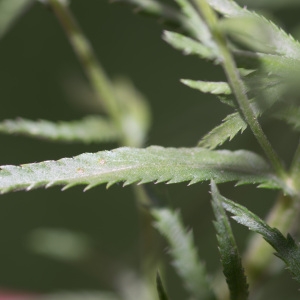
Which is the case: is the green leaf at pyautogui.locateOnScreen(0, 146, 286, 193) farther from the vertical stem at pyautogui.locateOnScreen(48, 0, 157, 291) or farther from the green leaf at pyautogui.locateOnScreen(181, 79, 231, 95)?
the vertical stem at pyautogui.locateOnScreen(48, 0, 157, 291)

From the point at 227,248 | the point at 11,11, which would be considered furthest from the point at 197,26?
the point at 11,11

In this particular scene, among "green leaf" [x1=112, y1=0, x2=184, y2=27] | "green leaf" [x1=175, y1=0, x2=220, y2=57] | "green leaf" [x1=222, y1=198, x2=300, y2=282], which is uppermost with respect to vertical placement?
"green leaf" [x1=112, y1=0, x2=184, y2=27]

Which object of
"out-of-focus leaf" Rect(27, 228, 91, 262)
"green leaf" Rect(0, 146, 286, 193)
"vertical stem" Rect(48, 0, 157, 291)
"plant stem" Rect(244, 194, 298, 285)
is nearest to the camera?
"green leaf" Rect(0, 146, 286, 193)

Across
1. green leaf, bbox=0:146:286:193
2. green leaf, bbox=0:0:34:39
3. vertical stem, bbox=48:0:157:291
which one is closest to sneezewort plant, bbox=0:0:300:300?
green leaf, bbox=0:146:286:193

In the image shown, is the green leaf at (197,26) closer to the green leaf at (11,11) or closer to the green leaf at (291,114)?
the green leaf at (291,114)

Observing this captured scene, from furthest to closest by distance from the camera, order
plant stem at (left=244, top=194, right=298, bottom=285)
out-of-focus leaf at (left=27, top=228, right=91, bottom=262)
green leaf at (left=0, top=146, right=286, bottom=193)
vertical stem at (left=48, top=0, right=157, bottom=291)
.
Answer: out-of-focus leaf at (left=27, top=228, right=91, bottom=262)
vertical stem at (left=48, top=0, right=157, bottom=291)
plant stem at (left=244, top=194, right=298, bottom=285)
green leaf at (left=0, top=146, right=286, bottom=193)

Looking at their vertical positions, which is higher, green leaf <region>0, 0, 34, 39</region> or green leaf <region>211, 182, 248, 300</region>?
green leaf <region>0, 0, 34, 39</region>
